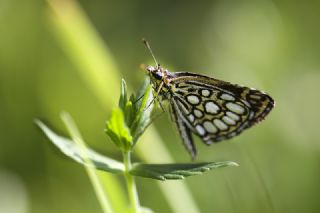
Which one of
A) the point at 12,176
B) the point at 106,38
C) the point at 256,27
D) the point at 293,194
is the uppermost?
the point at 106,38

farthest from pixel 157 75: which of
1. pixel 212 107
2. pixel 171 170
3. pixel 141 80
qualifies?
pixel 141 80

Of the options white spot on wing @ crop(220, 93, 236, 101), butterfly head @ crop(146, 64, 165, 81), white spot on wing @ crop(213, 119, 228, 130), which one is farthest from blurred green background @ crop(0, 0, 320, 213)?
butterfly head @ crop(146, 64, 165, 81)

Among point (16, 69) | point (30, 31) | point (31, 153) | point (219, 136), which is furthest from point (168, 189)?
point (30, 31)

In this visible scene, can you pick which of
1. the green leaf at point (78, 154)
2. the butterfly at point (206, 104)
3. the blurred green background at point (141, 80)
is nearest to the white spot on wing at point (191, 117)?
the butterfly at point (206, 104)

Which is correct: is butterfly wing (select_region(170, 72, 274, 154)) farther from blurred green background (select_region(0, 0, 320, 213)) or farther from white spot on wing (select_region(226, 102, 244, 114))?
blurred green background (select_region(0, 0, 320, 213))

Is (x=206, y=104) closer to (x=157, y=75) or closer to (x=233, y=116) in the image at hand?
(x=233, y=116)

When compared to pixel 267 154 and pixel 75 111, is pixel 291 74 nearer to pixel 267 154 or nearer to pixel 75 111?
pixel 267 154

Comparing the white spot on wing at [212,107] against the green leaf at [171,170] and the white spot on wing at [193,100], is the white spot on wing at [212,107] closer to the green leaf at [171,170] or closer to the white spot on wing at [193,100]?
the white spot on wing at [193,100]
